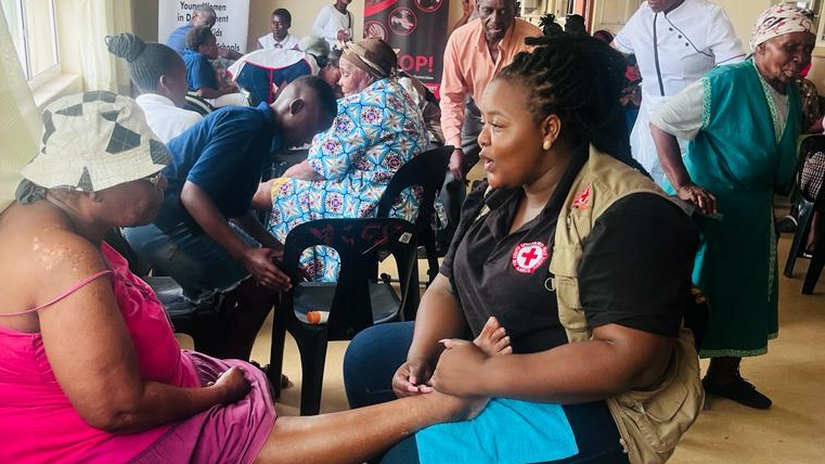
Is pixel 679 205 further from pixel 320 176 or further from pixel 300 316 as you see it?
pixel 320 176

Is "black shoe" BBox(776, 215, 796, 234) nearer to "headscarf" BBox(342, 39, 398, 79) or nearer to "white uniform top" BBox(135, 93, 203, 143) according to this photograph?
"headscarf" BBox(342, 39, 398, 79)

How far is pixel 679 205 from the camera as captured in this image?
3.97ft

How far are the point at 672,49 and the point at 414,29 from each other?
15.9ft

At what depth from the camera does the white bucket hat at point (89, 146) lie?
1.21 meters

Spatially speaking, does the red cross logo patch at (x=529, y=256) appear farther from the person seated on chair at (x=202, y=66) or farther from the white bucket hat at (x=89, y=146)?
the person seated on chair at (x=202, y=66)

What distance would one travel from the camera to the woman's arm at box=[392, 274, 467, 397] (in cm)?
146

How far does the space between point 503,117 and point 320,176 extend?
131 centimetres

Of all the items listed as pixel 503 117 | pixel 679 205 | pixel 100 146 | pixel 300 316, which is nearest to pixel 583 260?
pixel 679 205

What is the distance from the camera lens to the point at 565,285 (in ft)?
4.00

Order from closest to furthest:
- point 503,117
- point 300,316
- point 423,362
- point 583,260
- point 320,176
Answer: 1. point 583,260
2. point 503,117
3. point 423,362
4. point 300,316
5. point 320,176

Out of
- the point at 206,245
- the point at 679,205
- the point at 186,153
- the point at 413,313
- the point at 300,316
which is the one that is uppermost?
the point at 679,205

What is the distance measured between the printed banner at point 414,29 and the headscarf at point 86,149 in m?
6.32

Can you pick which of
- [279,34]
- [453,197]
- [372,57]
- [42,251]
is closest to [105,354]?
[42,251]

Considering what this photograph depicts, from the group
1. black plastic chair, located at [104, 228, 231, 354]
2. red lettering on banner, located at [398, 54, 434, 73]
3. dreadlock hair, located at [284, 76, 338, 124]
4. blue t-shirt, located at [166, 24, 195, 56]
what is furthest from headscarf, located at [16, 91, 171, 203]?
red lettering on banner, located at [398, 54, 434, 73]
